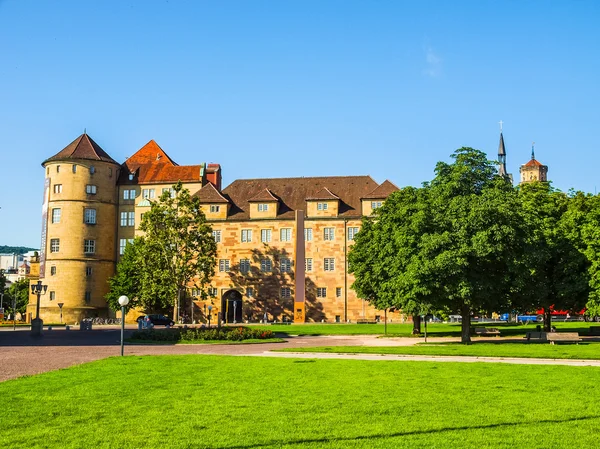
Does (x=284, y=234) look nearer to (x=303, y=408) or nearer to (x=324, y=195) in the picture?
(x=324, y=195)

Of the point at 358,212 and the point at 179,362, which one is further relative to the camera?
the point at 358,212

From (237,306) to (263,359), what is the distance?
203 ft

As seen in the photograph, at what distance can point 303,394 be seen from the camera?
17.1 m

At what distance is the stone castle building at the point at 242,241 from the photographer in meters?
87.0

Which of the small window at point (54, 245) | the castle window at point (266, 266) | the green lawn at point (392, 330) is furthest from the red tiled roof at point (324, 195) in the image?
the small window at point (54, 245)

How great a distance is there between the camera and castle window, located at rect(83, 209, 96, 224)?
9181cm

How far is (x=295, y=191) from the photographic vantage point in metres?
91.9

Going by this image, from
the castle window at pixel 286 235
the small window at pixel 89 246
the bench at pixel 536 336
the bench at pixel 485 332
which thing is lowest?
→ the bench at pixel 485 332

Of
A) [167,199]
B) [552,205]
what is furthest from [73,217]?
[552,205]

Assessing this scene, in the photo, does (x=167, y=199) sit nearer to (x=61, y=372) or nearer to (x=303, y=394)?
(x=61, y=372)

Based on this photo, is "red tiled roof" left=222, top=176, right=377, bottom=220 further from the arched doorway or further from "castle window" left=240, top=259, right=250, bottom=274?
the arched doorway

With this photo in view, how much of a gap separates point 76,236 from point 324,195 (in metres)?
32.6

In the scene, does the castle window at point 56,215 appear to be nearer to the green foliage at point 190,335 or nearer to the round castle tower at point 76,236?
the round castle tower at point 76,236

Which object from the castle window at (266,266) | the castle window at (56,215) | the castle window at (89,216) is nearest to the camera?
the castle window at (266,266)
